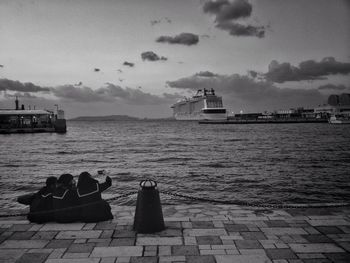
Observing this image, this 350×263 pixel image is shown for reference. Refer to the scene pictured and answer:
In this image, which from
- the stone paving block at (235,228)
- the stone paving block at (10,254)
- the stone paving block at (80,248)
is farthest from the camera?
the stone paving block at (235,228)

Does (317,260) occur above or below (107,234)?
below

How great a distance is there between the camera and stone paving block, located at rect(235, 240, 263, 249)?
4412 millimetres

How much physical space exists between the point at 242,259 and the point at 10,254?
10.3 feet

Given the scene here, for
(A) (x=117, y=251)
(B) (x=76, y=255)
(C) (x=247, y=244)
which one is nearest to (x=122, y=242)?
(A) (x=117, y=251)

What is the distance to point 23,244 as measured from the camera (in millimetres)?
4562

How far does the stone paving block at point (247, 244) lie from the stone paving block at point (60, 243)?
249 centimetres

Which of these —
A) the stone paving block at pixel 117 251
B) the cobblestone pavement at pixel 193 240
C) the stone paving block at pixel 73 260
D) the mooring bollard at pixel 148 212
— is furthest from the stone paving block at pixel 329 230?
the stone paving block at pixel 73 260

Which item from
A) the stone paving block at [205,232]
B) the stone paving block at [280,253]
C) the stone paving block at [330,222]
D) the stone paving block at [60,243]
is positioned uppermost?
the stone paving block at [60,243]

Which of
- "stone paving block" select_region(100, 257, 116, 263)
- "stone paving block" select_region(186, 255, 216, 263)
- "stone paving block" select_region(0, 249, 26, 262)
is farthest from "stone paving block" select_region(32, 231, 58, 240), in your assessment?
"stone paving block" select_region(186, 255, 216, 263)

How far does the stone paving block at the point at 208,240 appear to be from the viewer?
4.57m

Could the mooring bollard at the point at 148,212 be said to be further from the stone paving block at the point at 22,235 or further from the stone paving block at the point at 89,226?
the stone paving block at the point at 22,235

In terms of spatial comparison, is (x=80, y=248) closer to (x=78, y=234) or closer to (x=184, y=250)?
(x=78, y=234)

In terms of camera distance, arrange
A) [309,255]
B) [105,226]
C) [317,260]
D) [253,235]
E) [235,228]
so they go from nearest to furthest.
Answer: [317,260] < [309,255] < [253,235] < [235,228] < [105,226]

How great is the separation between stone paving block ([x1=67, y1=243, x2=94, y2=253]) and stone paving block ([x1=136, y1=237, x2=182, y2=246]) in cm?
69
